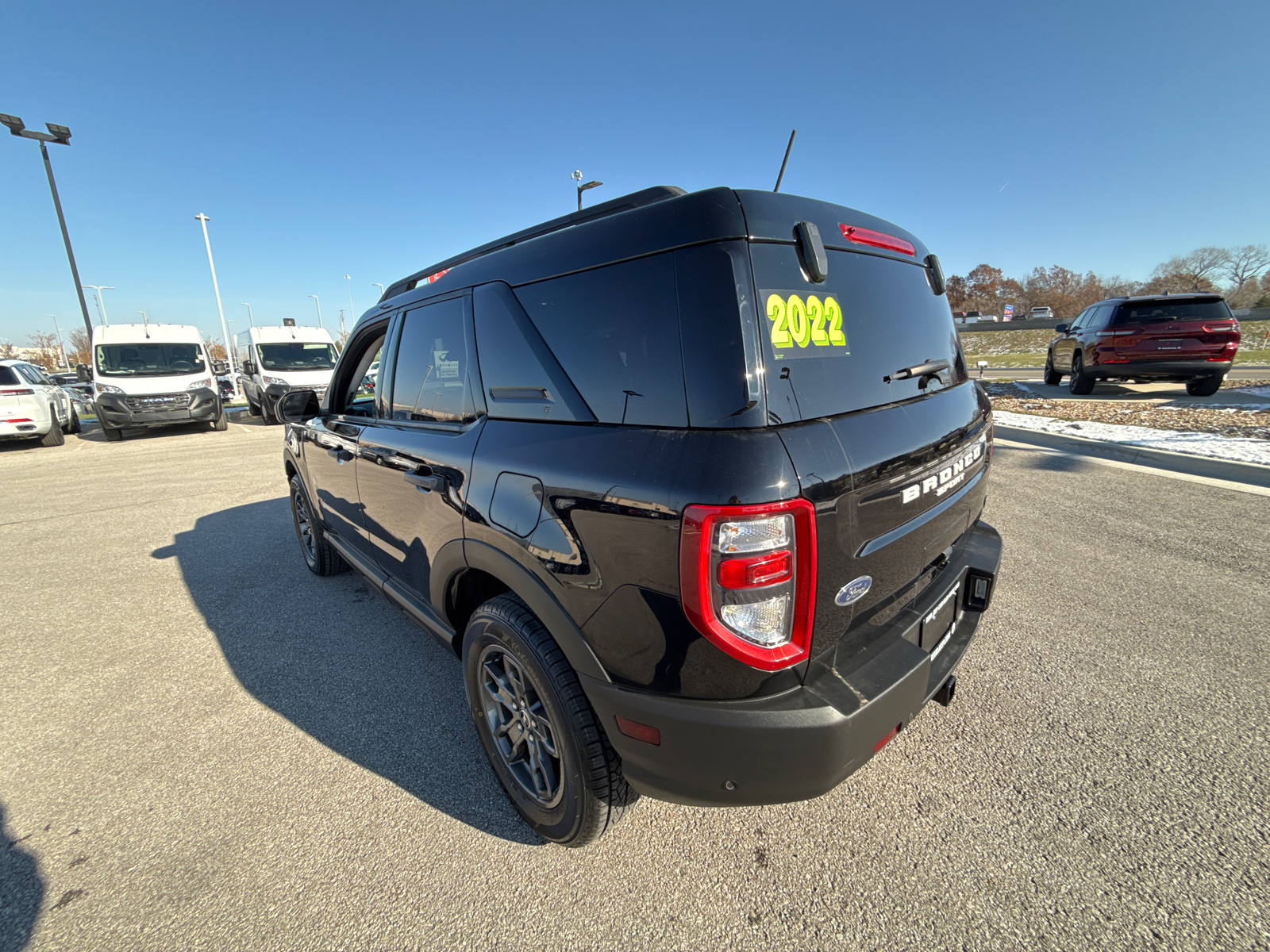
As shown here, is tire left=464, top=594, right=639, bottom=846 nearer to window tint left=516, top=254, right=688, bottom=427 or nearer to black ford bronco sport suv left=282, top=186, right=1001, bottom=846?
black ford bronco sport suv left=282, top=186, right=1001, bottom=846

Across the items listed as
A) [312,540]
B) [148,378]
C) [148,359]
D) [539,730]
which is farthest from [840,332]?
[148,359]

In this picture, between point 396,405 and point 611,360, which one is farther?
point 396,405

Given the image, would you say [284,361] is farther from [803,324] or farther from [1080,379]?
[1080,379]

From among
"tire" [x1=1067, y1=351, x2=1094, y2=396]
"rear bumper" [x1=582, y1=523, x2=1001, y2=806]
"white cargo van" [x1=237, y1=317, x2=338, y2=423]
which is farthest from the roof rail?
"tire" [x1=1067, y1=351, x2=1094, y2=396]

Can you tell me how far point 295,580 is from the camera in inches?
169

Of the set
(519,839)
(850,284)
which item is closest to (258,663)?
(519,839)

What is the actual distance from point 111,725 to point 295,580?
5.55 feet

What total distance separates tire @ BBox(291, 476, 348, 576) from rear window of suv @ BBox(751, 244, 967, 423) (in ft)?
11.8

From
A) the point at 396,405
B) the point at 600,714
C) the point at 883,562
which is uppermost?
the point at 396,405

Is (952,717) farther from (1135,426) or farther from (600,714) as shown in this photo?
(1135,426)

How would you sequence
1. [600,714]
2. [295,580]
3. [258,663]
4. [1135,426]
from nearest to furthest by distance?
[600,714] → [258,663] → [295,580] → [1135,426]

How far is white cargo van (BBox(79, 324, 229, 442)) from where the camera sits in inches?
456

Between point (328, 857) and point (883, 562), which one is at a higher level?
point (883, 562)

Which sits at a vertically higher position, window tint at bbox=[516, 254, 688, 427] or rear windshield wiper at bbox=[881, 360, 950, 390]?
window tint at bbox=[516, 254, 688, 427]
